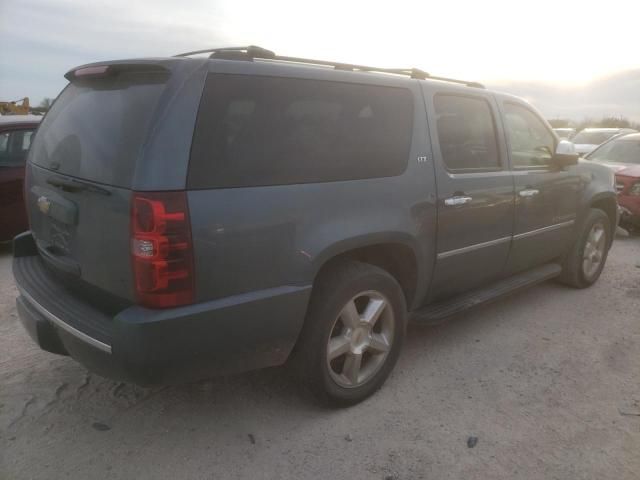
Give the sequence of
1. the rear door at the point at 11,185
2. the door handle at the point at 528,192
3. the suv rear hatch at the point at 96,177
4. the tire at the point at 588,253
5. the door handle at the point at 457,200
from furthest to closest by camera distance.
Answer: the rear door at the point at 11,185
the tire at the point at 588,253
the door handle at the point at 528,192
the door handle at the point at 457,200
the suv rear hatch at the point at 96,177

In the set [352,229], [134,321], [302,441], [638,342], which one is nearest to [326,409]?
[302,441]

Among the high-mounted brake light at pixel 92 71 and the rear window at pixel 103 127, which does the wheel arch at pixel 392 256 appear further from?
the high-mounted brake light at pixel 92 71

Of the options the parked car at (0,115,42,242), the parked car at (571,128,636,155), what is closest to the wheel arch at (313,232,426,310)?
the parked car at (0,115,42,242)

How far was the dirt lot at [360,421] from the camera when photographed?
8.07 feet

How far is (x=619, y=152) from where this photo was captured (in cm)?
845

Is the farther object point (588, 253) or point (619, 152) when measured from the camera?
point (619, 152)

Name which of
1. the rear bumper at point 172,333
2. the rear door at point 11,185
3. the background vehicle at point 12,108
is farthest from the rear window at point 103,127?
the background vehicle at point 12,108

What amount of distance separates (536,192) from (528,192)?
138 mm

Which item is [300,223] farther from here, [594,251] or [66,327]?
[594,251]

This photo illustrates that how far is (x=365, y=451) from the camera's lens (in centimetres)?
258

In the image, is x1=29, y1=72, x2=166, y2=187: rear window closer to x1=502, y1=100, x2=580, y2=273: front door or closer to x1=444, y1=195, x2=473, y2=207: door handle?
x1=444, y1=195, x2=473, y2=207: door handle

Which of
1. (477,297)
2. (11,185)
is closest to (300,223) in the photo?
(477,297)

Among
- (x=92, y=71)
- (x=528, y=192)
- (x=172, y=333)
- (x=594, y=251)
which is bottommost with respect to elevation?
(x=594, y=251)

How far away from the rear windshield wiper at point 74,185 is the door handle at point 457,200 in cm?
199
